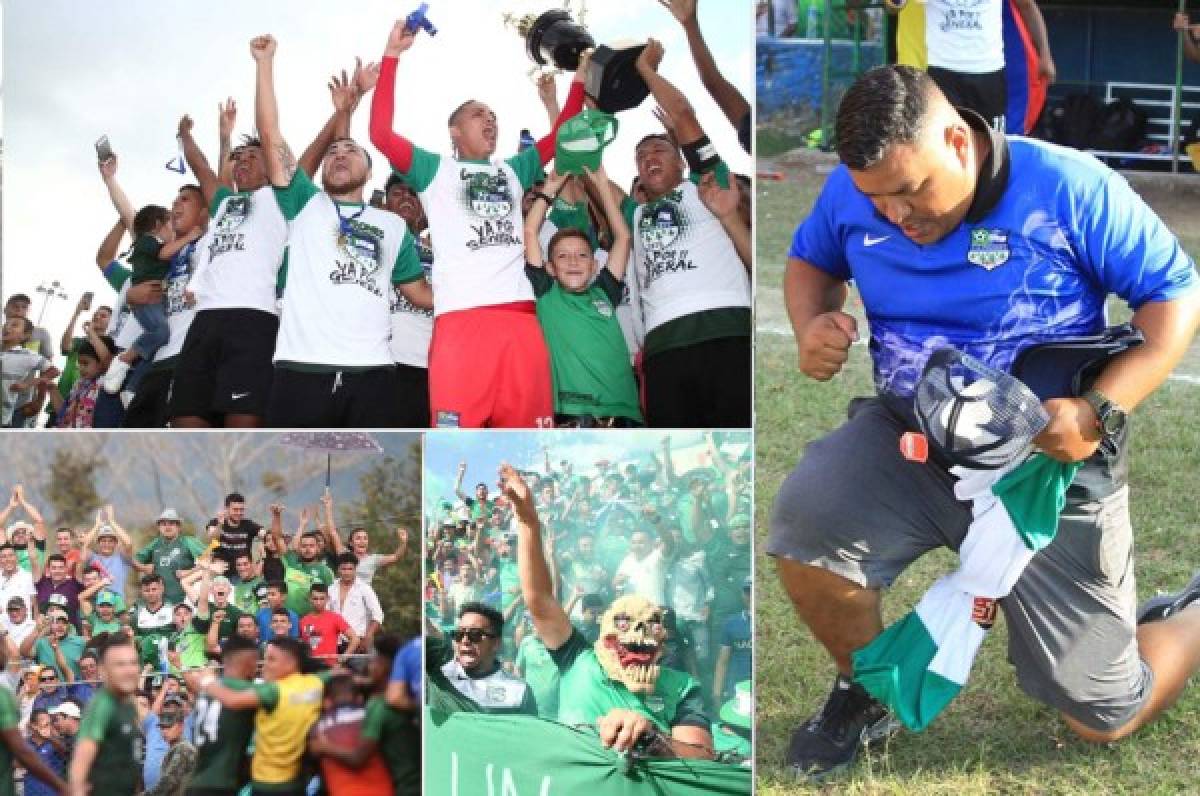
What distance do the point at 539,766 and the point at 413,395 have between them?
915 millimetres

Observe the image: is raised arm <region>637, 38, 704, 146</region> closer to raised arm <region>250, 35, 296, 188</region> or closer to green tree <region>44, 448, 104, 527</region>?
raised arm <region>250, 35, 296, 188</region>

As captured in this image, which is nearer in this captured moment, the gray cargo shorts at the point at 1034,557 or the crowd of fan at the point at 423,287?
the gray cargo shorts at the point at 1034,557

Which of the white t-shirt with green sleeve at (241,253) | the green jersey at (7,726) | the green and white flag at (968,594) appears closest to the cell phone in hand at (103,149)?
the white t-shirt with green sleeve at (241,253)

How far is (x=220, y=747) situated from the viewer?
12.3ft

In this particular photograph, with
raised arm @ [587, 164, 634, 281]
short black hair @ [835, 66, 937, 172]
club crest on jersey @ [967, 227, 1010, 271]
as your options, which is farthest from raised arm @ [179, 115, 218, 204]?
club crest on jersey @ [967, 227, 1010, 271]

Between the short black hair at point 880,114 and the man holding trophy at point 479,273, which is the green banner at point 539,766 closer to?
the man holding trophy at point 479,273

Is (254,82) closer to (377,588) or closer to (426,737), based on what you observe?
(377,588)

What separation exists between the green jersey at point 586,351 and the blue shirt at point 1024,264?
2.01 feet

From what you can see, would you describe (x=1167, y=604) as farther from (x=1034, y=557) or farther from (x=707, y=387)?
(x=707, y=387)

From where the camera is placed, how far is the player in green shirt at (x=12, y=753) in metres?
3.77

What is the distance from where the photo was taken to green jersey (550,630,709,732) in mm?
3848

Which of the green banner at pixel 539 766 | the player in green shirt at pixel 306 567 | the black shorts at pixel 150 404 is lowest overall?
the green banner at pixel 539 766

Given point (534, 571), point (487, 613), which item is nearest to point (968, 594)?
point (534, 571)

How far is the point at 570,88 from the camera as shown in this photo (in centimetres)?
397
